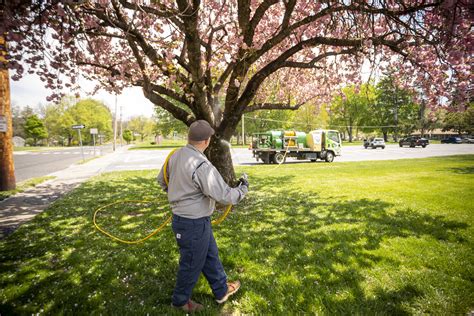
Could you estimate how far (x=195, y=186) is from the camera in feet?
8.46

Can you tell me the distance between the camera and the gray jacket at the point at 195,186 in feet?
8.27

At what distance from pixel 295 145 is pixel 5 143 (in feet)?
60.3

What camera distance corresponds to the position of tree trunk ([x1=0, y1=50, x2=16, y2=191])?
900 centimetres

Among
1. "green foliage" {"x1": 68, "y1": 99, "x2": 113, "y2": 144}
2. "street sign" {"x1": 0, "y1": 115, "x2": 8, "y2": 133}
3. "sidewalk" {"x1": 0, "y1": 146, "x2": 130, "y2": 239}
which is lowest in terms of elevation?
"sidewalk" {"x1": 0, "y1": 146, "x2": 130, "y2": 239}

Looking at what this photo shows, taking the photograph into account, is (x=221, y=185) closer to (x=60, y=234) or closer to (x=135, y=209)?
(x=60, y=234)

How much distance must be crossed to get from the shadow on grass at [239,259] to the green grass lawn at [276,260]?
0.02m

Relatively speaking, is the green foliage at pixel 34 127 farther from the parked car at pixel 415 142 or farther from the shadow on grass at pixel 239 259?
the parked car at pixel 415 142

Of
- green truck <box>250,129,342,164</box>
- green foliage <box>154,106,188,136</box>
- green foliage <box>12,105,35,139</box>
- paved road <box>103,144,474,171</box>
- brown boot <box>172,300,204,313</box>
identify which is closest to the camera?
brown boot <box>172,300,204,313</box>

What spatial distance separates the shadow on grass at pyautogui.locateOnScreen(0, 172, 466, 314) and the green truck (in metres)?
13.0

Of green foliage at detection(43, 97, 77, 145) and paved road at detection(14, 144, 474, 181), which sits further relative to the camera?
green foliage at detection(43, 97, 77, 145)

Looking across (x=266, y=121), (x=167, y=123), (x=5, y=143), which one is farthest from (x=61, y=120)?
(x=5, y=143)

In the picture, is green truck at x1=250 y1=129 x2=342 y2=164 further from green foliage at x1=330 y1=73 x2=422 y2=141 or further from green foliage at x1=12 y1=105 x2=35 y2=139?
green foliage at x1=12 y1=105 x2=35 y2=139

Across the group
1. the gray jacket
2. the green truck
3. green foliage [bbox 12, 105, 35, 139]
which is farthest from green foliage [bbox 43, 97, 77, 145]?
the gray jacket

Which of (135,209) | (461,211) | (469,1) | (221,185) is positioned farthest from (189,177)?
(461,211)
